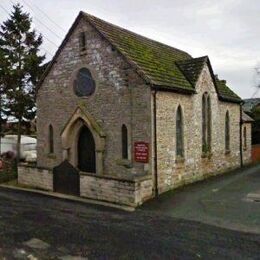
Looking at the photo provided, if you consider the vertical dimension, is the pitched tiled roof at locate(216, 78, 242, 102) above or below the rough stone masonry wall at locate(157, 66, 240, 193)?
above

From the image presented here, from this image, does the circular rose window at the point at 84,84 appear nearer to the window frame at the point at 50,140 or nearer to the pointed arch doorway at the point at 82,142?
the pointed arch doorway at the point at 82,142

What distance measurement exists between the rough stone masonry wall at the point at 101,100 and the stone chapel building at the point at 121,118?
46 mm

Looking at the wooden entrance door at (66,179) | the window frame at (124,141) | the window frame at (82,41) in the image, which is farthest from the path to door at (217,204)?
the window frame at (82,41)

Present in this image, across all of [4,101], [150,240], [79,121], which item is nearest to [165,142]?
[79,121]

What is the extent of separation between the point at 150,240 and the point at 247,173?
16217 mm

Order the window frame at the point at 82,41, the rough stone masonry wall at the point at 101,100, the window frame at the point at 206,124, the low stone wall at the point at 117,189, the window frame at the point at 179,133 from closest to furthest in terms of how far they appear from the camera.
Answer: the low stone wall at the point at 117,189 < the rough stone masonry wall at the point at 101,100 < the window frame at the point at 179,133 < the window frame at the point at 82,41 < the window frame at the point at 206,124

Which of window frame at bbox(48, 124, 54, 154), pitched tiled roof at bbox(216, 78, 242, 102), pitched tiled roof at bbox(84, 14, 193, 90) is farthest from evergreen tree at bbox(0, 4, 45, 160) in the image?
pitched tiled roof at bbox(216, 78, 242, 102)

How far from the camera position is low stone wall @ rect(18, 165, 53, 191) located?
1970 centimetres

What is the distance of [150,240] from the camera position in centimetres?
1116

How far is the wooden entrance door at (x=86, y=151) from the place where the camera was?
21.3m

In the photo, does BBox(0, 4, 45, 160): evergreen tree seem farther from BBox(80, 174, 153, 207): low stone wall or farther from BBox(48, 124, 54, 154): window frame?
BBox(80, 174, 153, 207): low stone wall

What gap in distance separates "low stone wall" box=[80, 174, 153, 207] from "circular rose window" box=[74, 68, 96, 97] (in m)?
4.98

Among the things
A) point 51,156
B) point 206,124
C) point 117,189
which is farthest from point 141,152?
point 206,124

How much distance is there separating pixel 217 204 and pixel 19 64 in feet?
60.2
